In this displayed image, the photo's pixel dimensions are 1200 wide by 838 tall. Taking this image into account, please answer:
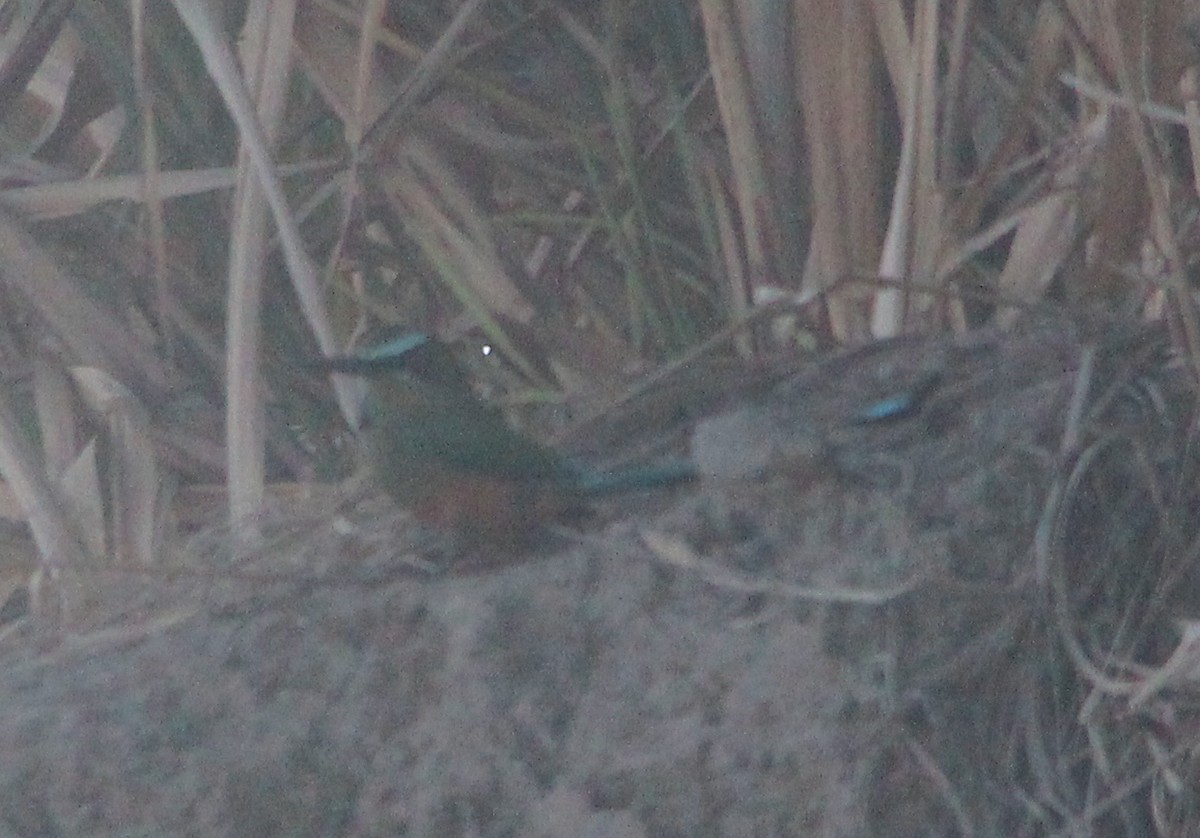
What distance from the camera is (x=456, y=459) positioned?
2271 millimetres

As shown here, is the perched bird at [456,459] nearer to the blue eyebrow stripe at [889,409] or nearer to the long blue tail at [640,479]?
the long blue tail at [640,479]

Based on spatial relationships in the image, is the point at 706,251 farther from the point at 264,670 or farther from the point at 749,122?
the point at 264,670

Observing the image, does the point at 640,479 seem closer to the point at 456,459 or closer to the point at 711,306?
the point at 456,459

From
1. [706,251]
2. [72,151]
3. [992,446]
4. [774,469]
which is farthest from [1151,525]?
[72,151]

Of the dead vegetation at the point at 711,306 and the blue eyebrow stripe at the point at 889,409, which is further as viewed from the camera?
the blue eyebrow stripe at the point at 889,409

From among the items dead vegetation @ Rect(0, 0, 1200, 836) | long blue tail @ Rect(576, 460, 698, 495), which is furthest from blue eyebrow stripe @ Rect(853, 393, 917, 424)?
long blue tail @ Rect(576, 460, 698, 495)

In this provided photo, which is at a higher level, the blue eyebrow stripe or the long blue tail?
the long blue tail

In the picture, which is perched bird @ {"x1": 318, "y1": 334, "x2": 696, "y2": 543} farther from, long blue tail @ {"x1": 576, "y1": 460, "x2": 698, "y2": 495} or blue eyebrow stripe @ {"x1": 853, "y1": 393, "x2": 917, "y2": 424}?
blue eyebrow stripe @ {"x1": 853, "y1": 393, "x2": 917, "y2": 424}

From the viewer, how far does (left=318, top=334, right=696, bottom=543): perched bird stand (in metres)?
2.16

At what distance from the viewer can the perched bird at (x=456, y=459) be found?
7.09 feet

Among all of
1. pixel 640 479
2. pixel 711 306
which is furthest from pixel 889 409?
pixel 711 306

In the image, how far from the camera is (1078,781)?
1.81 m

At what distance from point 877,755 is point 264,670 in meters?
0.54

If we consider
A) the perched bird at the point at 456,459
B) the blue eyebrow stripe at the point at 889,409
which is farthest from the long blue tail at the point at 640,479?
the blue eyebrow stripe at the point at 889,409
